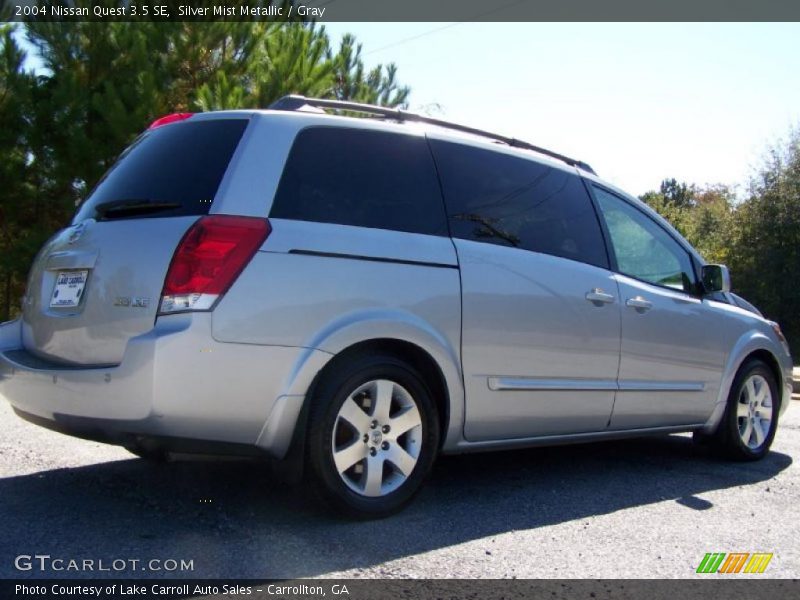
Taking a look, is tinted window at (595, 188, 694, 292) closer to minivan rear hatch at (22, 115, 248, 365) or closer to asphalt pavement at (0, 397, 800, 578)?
asphalt pavement at (0, 397, 800, 578)

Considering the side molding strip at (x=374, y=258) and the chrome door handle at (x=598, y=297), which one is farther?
the chrome door handle at (x=598, y=297)

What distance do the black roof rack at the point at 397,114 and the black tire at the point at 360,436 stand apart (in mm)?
1254

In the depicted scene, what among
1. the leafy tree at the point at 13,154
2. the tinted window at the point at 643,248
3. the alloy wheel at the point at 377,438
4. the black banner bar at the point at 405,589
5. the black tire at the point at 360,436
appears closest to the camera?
the black banner bar at the point at 405,589

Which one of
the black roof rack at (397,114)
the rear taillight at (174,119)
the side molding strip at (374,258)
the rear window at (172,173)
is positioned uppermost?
the black roof rack at (397,114)

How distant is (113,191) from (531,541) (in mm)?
2470

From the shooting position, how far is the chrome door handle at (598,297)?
195 inches

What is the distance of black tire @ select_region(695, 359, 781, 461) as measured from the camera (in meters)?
6.03

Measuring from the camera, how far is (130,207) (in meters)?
3.98

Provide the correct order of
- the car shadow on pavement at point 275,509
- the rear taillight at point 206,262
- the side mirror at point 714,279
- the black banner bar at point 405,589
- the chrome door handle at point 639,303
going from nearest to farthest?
the black banner bar at point 405,589 → the car shadow on pavement at point 275,509 → the rear taillight at point 206,262 → the chrome door handle at point 639,303 → the side mirror at point 714,279

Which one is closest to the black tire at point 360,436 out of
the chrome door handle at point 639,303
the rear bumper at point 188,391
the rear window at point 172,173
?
the rear bumper at point 188,391

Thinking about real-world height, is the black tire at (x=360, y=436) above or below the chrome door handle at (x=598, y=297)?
below

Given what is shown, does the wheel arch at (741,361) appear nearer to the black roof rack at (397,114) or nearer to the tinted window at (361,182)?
the black roof rack at (397,114)

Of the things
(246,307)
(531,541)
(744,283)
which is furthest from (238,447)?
(744,283)

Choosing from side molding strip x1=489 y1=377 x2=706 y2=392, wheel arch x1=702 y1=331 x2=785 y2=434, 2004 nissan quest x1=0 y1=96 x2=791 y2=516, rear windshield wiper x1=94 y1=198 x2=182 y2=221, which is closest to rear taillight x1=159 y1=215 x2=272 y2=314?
2004 nissan quest x1=0 y1=96 x2=791 y2=516
